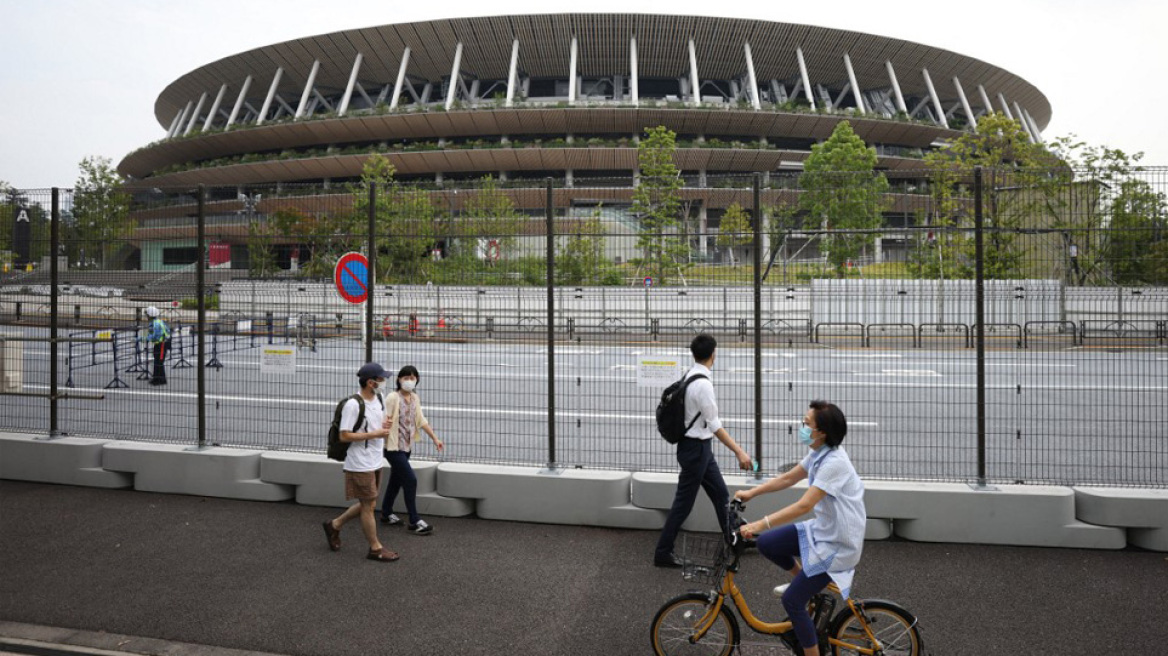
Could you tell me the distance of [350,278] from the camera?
939cm

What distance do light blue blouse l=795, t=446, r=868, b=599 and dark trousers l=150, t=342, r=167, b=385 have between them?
1531 centimetres

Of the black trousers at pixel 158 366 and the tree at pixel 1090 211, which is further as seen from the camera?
the black trousers at pixel 158 366

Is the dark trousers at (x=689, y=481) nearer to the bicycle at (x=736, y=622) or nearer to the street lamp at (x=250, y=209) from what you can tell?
the bicycle at (x=736, y=622)

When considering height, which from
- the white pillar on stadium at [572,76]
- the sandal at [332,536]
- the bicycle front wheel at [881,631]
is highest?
the white pillar on stadium at [572,76]

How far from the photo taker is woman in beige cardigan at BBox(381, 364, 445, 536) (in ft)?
22.4

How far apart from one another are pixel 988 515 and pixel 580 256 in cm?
440

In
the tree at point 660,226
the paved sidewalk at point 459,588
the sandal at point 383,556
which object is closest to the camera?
the paved sidewalk at point 459,588

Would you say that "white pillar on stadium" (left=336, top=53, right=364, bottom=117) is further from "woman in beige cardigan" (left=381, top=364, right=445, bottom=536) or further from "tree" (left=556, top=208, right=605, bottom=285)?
"woman in beige cardigan" (left=381, top=364, right=445, bottom=536)

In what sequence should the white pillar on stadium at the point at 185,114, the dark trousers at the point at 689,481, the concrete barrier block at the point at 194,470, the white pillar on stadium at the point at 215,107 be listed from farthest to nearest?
the white pillar on stadium at the point at 185,114
the white pillar on stadium at the point at 215,107
the concrete barrier block at the point at 194,470
the dark trousers at the point at 689,481

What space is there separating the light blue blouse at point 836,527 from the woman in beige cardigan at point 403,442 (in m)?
3.90

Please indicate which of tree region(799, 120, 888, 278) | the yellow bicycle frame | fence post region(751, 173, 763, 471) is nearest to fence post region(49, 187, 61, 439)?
fence post region(751, 173, 763, 471)

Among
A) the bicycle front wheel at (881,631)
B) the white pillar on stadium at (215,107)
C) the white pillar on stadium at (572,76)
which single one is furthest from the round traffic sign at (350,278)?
the white pillar on stadium at (215,107)

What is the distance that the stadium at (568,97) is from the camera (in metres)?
53.7

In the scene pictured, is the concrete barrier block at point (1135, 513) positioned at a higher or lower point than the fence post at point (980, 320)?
lower
